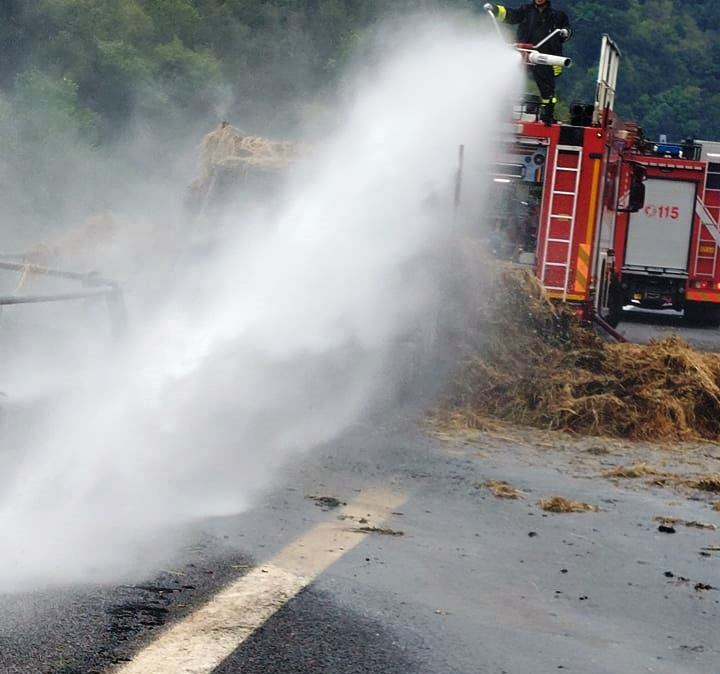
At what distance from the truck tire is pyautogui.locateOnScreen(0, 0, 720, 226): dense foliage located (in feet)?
34.7

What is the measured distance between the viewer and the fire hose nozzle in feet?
43.9

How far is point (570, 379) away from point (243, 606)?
6.22 meters

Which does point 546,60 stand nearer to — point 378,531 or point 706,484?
point 706,484

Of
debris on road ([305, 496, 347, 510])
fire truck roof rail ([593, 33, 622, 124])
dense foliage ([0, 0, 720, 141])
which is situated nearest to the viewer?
debris on road ([305, 496, 347, 510])

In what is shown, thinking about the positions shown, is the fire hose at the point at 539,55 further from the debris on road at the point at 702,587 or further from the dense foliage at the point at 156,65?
the dense foliage at the point at 156,65

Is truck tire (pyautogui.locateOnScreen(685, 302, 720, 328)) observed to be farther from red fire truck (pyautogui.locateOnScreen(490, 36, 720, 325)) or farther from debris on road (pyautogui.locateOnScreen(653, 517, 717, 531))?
debris on road (pyautogui.locateOnScreen(653, 517, 717, 531))

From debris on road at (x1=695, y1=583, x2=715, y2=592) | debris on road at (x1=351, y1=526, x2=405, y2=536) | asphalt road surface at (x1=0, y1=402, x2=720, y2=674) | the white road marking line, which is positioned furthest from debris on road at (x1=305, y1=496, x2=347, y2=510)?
debris on road at (x1=695, y1=583, x2=715, y2=592)

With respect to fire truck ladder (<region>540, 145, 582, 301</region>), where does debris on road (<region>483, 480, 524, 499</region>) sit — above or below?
below

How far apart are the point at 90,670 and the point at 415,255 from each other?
7468mm

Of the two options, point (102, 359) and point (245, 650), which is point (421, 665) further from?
point (102, 359)

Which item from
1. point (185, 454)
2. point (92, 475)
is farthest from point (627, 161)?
point (92, 475)

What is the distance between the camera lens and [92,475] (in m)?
7.26

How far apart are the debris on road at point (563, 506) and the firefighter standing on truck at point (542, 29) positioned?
6583mm

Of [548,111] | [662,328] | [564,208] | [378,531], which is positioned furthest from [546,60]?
[662,328]
